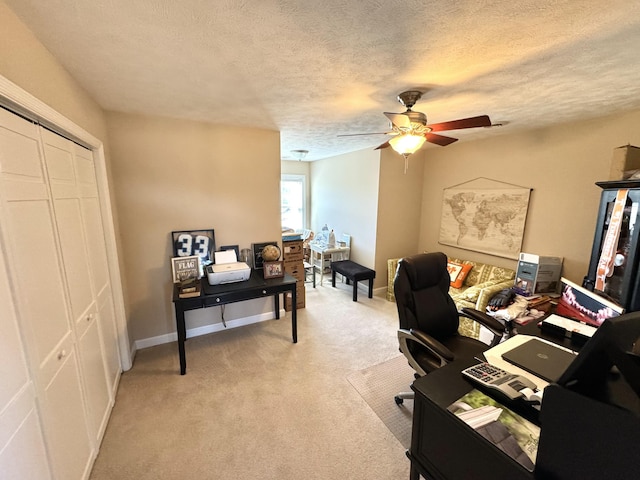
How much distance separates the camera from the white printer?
2.63 meters

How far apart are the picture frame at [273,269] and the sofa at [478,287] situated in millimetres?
1489

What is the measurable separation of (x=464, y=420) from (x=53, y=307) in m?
1.88

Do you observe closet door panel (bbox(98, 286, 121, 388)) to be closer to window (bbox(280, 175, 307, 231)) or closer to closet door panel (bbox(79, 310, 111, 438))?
closet door panel (bbox(79, 310, 111, 438))

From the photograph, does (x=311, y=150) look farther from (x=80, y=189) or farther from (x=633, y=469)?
(x=633, y=469)

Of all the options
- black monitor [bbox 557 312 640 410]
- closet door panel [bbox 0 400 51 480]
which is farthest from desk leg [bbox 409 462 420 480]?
closet door panel [bbox 0 400 51 480]

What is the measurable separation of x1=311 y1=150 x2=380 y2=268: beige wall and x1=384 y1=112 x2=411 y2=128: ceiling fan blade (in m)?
2.20

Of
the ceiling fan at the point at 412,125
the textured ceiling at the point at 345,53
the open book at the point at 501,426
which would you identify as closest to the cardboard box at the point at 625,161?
the textured ceiling at the point at 345,53

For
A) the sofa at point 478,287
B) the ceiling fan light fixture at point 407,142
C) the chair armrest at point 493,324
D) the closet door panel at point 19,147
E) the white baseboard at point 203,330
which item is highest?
the ceiling fan light fixture at point 407,142

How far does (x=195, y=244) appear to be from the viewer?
2.89 metres

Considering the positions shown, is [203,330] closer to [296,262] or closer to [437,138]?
[296,262]

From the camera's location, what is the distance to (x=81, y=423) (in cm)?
149

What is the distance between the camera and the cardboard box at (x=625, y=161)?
217 centimetres

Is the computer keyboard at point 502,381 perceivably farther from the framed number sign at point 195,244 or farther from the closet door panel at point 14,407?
the framed number sign at point 195,244

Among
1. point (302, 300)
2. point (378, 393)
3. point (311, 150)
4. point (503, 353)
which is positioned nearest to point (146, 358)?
point (302, 300)
